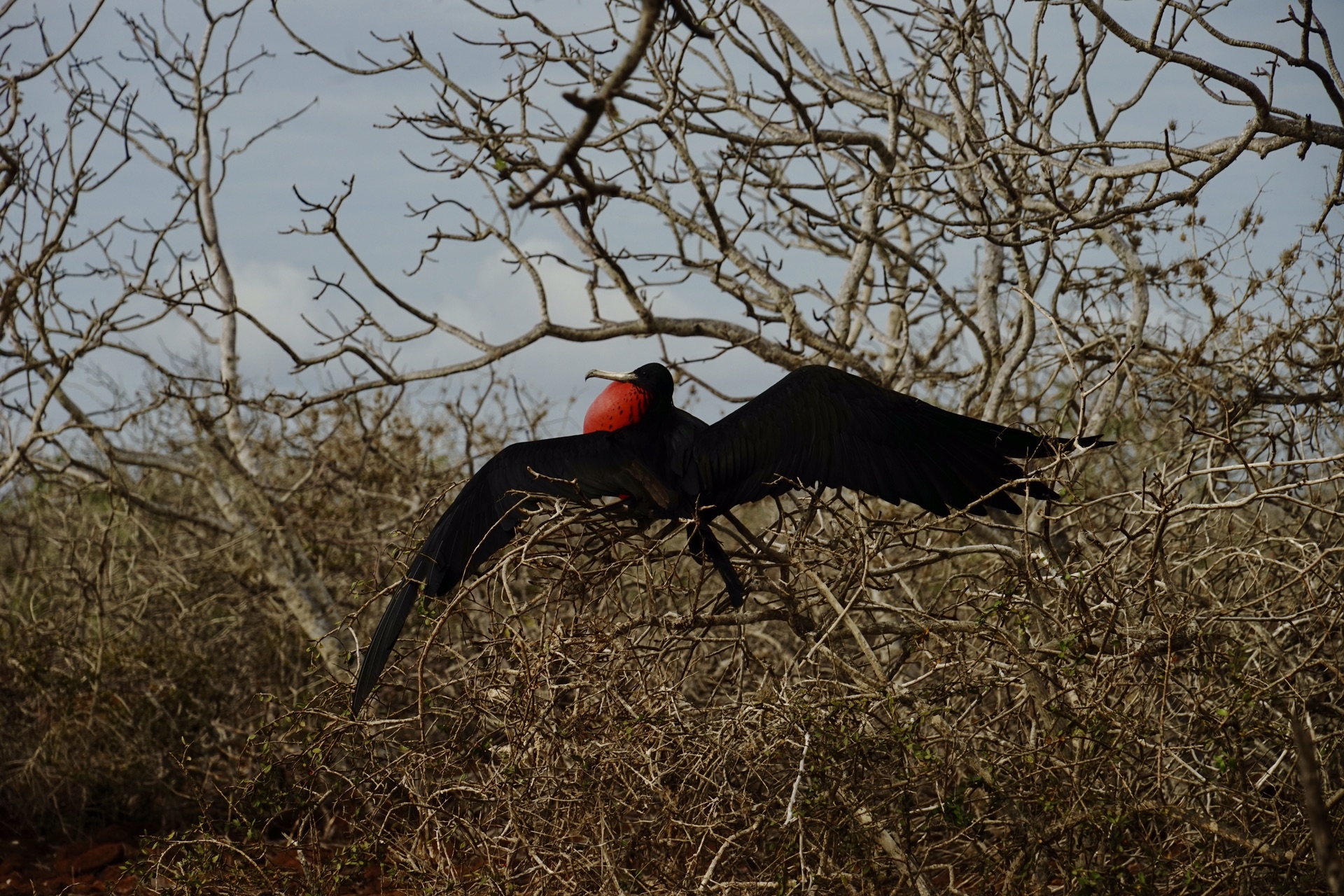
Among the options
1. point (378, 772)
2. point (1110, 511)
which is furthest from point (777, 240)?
point (378, 772)

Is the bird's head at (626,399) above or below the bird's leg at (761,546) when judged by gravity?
above

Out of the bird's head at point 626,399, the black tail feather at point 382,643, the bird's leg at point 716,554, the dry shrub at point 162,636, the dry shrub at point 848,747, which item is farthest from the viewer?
the dry shrub at point 162,636

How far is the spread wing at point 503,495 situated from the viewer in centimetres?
276

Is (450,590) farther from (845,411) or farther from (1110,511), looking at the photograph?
(1110,511)

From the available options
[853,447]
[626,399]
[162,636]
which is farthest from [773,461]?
[162,636]

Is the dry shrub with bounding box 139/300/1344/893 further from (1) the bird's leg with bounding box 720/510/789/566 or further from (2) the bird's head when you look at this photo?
(2) the bird's head

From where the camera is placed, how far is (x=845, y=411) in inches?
110

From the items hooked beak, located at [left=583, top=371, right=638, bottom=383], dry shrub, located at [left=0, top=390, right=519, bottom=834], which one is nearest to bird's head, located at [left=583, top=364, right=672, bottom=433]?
hooked beak, located at [left=583, top=371, right=638, bottom=383]

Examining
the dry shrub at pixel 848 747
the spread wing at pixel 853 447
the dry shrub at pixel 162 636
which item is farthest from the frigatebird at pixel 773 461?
the dry shrub at pixel 162 636

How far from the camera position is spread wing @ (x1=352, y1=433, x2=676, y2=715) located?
2.76m

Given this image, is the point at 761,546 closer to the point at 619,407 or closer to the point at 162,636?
the point at 619,407

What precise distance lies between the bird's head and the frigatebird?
3 centimetres

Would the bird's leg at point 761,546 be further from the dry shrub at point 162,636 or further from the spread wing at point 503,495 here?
the dry shrub at point 162,636

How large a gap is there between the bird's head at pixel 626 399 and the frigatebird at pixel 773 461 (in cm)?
3
